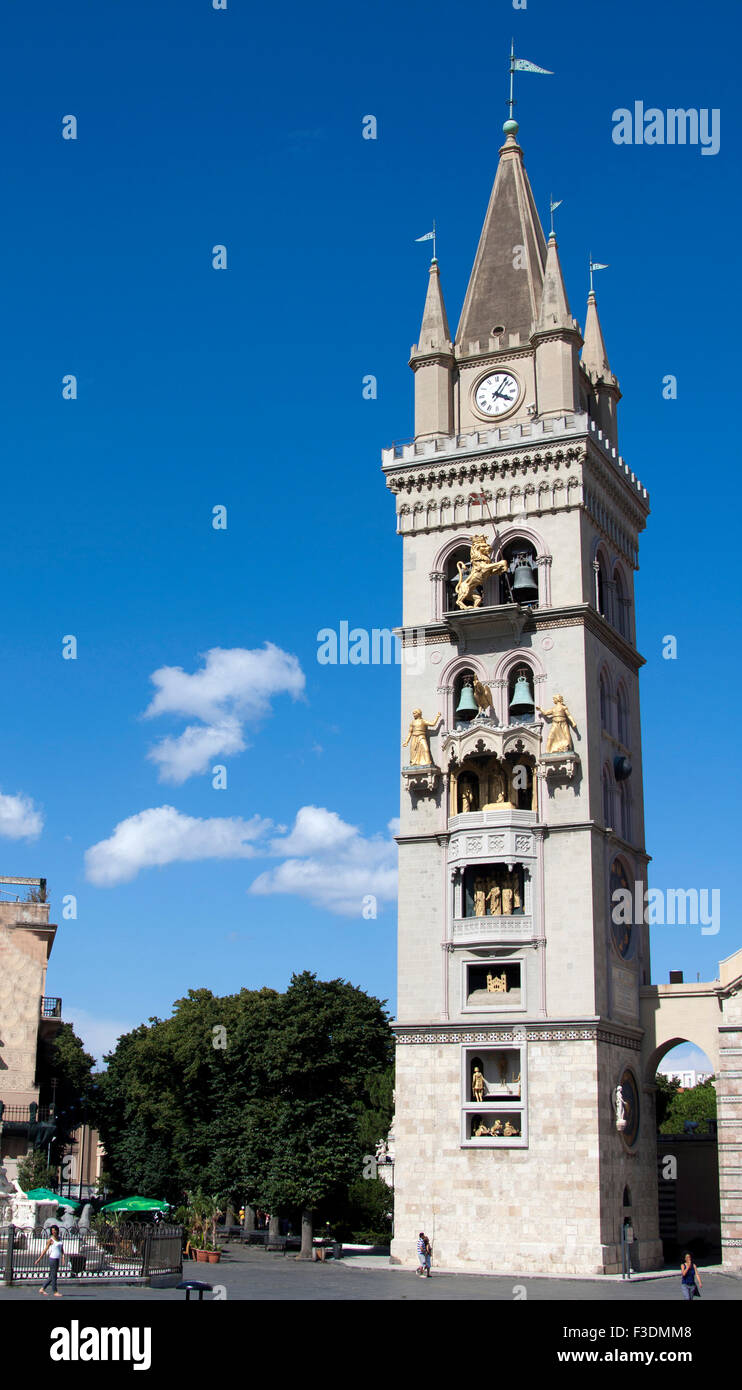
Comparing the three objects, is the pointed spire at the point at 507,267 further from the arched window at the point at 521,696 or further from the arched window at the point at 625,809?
the arched window at the point at 625,809

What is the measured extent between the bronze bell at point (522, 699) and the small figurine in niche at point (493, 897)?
7240 millimetres

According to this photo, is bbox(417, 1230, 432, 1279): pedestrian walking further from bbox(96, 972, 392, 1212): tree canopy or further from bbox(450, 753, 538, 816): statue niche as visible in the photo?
bbox(450, 753, 538, 816): statue niche

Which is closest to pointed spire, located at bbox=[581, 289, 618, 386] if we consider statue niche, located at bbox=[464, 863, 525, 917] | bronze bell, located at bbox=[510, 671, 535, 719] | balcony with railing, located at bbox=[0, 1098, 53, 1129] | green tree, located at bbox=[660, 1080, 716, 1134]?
bronze bell, located at bbox=[510, 671, 535, 719]

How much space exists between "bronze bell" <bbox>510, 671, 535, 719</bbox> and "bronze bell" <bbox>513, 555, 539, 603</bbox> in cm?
357

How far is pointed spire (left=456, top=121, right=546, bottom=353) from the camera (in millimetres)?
65938

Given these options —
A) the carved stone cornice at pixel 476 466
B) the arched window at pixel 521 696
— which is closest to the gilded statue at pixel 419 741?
the arched window at pixel 521 696

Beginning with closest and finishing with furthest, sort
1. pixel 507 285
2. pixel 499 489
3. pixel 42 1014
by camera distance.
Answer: pixel 499 489
pixel 507 285
pixel 42 1014

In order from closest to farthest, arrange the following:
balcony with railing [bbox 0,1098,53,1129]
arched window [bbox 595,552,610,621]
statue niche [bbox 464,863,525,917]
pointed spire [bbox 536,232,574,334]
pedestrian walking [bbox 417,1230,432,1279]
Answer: pedestrian walking [bbox 417,1230,432,1279], statue niche [bbox 464,863,525,917], pointed spire [bbox 536,232,574,334], arched window [bbox 595,552,610,621], balcony with railing [bbox 0,1098,53,1129]

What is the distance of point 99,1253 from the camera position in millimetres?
46594

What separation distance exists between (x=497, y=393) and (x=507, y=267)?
7027 mm

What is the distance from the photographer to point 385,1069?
70188 mm

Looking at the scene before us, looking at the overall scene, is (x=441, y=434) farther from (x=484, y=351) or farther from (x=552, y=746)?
(x=552, y=746)
